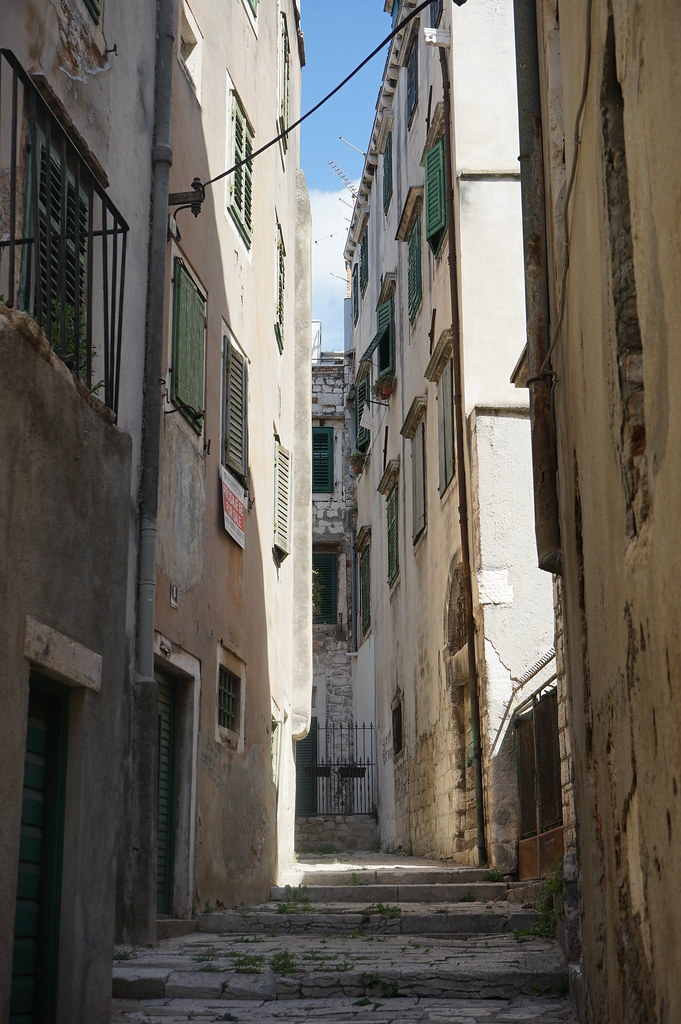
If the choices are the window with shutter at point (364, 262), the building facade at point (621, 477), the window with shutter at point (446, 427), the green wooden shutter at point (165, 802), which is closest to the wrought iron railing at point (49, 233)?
the building facade at point (621, 477)

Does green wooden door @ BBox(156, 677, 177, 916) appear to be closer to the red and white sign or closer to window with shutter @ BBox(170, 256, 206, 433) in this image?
the red and white sign

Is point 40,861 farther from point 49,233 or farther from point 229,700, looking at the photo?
point 229,700

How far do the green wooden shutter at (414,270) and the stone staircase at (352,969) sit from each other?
9.67 m

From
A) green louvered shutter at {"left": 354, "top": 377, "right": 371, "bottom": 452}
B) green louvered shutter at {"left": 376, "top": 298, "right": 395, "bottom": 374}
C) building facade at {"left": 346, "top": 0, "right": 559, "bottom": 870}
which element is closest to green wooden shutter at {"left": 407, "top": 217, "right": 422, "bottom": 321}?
building facade at {"left": 346, "top": 0, "right": 559, "bottom": 870}

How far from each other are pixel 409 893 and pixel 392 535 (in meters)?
10.1

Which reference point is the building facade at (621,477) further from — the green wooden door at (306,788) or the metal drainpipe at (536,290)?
the green wooden door at (306,788)

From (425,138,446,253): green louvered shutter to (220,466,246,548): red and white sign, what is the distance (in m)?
4.72

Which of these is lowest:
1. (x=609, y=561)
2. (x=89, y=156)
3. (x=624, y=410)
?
(x=609, y=561)

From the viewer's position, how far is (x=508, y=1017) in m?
6.24

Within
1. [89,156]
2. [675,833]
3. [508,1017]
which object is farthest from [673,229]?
[89,156]

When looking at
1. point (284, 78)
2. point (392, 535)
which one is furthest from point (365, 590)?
point (284, 78)

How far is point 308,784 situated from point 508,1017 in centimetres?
1830

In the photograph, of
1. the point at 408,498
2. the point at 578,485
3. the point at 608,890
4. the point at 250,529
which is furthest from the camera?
the point at 408,498

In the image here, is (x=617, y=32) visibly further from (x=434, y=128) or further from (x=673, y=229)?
(x=434, y=128)
